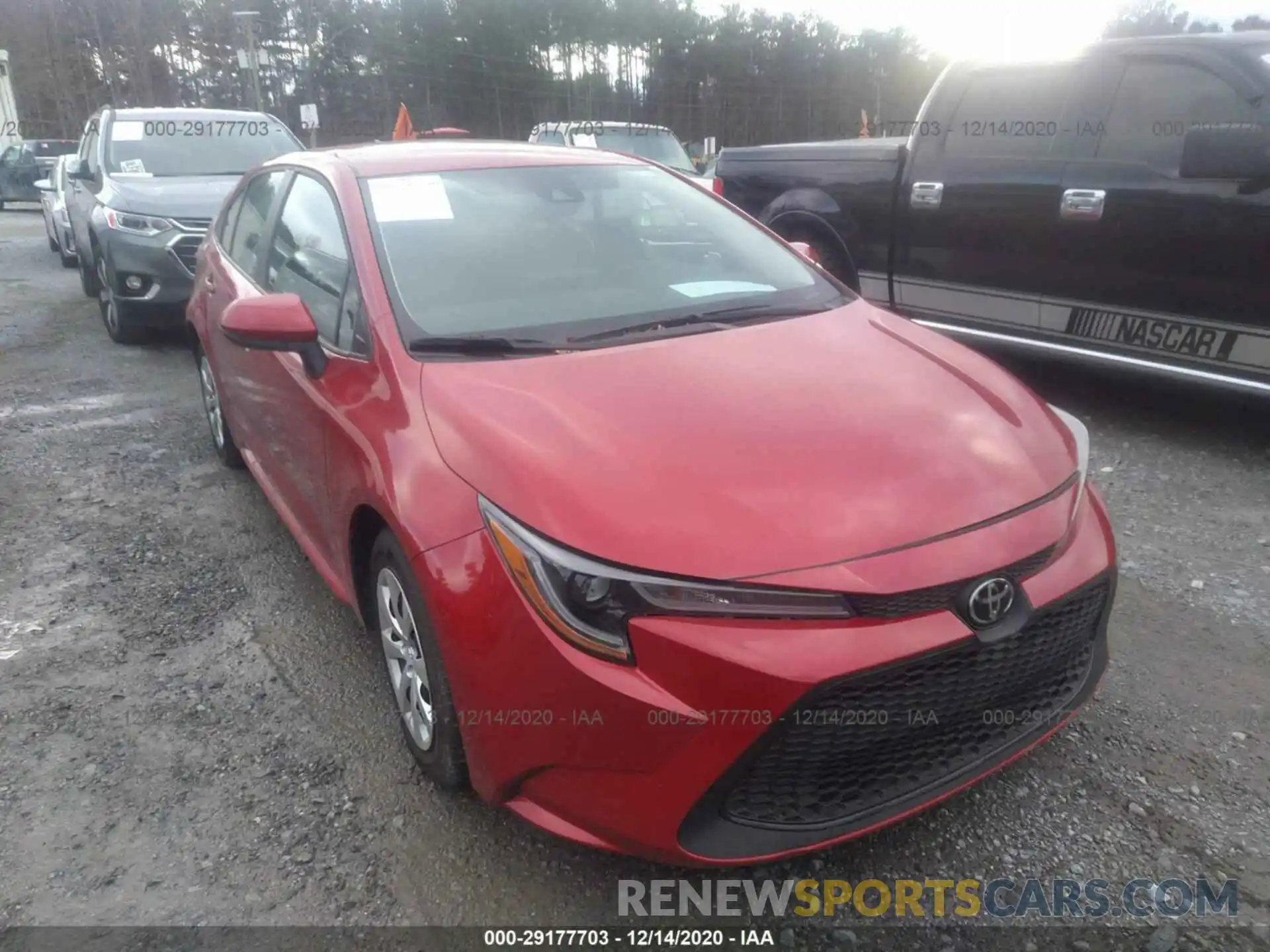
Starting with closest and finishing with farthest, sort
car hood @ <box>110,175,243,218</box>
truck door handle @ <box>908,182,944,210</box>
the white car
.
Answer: truck door handle @ <box>908,182,944,210</box>, car hood @ <box>110,175,243,218</box>, the white car

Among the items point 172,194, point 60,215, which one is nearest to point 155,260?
point 172,194

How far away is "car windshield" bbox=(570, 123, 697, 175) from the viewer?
42.2 ft

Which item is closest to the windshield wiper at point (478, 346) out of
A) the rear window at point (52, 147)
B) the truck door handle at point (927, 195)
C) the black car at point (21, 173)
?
the truck door handle at point (927, 195)

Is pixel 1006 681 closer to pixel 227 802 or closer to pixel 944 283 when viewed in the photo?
pixel 227 802

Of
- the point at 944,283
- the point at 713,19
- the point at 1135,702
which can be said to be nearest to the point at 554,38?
the point at 713,19

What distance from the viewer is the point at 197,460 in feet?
15.9

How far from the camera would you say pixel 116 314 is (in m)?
7.01

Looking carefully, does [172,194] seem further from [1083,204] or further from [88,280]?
[1083,204]

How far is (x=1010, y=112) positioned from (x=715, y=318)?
135 inches

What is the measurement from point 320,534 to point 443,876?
116 centimetres

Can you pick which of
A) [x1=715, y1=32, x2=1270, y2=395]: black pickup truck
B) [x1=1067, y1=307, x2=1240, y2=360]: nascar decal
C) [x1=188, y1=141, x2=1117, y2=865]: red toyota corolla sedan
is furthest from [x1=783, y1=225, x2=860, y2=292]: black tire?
[x1=188, y1=141, x2=1117, y2=865]: red toyota corolla sedan

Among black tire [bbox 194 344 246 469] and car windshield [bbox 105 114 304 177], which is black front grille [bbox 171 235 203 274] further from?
black tire [bbox 194 344 246 469]

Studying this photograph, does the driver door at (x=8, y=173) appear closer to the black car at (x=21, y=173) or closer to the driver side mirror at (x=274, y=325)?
the black car at (x=21, y=173)

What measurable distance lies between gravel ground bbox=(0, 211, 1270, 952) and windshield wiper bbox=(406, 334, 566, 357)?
110 centimetres
